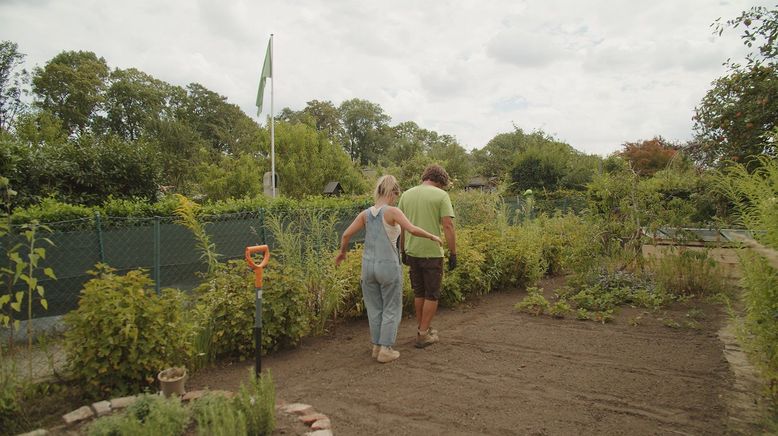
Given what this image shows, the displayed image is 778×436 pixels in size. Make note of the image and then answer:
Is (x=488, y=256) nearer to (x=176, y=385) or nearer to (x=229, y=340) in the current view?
(x=229, y=340)

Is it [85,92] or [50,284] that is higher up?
[85,92]

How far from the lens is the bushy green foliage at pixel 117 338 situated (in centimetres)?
300

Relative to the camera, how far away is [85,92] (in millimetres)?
30781

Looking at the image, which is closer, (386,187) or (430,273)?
(386,187)

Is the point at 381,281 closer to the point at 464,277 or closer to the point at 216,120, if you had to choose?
the point at 464,277

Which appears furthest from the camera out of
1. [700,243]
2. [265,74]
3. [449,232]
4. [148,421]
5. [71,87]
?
[71,87]

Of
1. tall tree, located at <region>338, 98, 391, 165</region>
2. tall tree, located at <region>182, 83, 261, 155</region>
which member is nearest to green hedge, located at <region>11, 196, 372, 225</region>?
tall tree, located at <region>182, 83, 261, 155</region>

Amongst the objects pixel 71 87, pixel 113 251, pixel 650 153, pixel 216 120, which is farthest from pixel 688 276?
pixel 216 120

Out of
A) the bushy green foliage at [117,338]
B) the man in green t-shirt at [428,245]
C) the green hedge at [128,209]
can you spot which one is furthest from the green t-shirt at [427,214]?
the green hedge at [128,209]

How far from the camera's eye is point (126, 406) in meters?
2.86

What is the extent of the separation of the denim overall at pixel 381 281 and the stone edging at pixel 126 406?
1.08 meters

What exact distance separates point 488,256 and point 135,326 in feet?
16.4

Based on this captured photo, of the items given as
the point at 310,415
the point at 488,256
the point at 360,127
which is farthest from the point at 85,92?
the point at 310,415

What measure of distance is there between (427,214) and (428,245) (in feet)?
0.98
